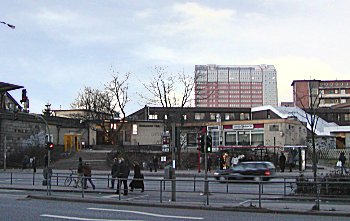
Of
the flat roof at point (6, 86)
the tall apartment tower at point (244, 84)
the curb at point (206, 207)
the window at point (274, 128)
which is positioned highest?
the tall apartment tower at point (244, 84)

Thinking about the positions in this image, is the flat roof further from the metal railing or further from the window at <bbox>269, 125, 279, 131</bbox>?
the metal railing

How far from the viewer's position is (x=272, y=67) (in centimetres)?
19538

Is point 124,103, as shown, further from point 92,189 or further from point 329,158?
point 92,189

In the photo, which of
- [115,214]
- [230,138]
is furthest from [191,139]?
[115,214]

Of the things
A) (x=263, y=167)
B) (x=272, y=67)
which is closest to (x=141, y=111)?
(x=263, y=167)

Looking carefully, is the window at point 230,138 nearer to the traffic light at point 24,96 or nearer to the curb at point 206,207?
the traffic light at point 24,96

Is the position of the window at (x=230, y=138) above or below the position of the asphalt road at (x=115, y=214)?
above

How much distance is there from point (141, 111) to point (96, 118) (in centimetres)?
2527

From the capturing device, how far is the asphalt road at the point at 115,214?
1454 cm

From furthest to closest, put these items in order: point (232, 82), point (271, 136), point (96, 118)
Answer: point (232, 82)
point (96, 118)
point (271, 136)

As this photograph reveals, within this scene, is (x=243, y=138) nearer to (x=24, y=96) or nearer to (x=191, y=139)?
(x=191, y=139)

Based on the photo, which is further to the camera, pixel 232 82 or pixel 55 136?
pixel 232 82

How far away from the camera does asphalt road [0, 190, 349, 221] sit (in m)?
14.5

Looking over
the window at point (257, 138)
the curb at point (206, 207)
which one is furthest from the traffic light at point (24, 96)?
the window at point (257, 138)
